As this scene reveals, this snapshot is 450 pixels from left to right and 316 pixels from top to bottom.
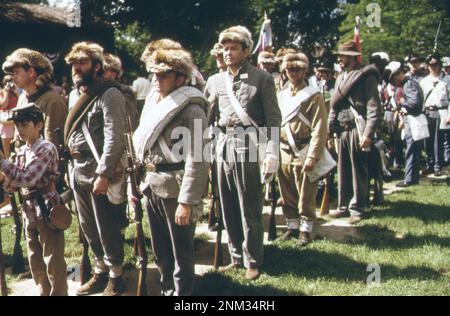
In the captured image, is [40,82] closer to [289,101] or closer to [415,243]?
[289,101]

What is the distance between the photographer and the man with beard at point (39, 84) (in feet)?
17.2

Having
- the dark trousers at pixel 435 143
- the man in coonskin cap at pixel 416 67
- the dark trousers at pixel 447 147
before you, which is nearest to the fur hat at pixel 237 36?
the man in coonskin cap at pixel 416 67

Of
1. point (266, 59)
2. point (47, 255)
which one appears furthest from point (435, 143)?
point (47, 255)

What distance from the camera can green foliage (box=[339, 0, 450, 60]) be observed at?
23.3 meters

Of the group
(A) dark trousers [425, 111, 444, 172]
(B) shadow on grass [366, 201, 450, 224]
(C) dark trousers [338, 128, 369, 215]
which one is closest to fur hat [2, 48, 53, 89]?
(C) dark trousers [338, 128, 369, 215]

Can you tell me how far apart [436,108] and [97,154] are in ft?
25.7

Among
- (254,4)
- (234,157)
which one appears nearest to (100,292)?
(234,157)

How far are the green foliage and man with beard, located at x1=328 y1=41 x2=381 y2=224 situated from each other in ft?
53.2

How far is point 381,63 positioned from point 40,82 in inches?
247

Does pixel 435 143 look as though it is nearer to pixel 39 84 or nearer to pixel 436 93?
pixel 436 93

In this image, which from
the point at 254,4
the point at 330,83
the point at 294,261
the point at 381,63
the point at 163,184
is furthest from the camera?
the point at 254,4

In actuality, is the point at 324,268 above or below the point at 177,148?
below

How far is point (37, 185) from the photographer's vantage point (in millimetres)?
4547

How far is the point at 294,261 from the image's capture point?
599 cm
